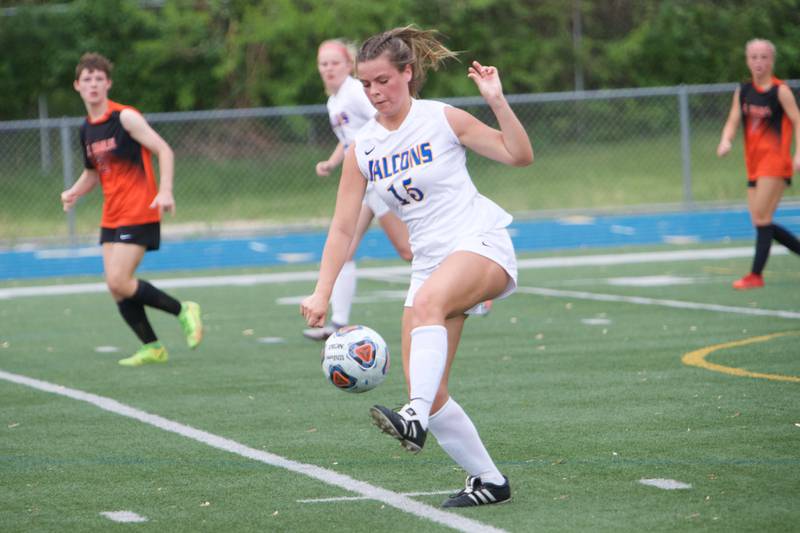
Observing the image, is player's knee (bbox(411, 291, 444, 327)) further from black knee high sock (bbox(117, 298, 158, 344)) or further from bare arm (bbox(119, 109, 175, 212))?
black knee high sock (bbox(117, 298, 158, 344))

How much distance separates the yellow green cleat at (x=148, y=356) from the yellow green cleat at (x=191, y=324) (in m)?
0.28

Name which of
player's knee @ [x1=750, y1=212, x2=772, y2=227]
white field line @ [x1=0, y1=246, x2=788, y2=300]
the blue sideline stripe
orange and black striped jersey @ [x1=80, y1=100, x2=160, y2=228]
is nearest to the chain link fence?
the blue sideline stripe

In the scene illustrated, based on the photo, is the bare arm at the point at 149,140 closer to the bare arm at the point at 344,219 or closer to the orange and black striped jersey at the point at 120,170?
the orange and black striped jersey at the point at 120,170

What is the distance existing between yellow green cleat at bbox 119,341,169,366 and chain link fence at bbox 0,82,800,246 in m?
10.8

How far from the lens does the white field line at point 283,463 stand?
4891 millimetres

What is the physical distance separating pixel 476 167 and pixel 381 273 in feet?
24.8

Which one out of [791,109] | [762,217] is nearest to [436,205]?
[762,217]

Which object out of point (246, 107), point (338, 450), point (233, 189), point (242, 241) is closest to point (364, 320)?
point (338, 450)

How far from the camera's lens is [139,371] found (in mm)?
9039

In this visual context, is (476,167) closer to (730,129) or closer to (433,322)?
(730,129)

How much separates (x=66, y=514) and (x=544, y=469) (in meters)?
1.95

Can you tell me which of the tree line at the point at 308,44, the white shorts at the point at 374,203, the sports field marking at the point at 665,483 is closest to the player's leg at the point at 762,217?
the white shorts at the point at 374,203

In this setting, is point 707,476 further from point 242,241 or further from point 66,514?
point 242,241

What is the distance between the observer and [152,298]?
31.5 feet
